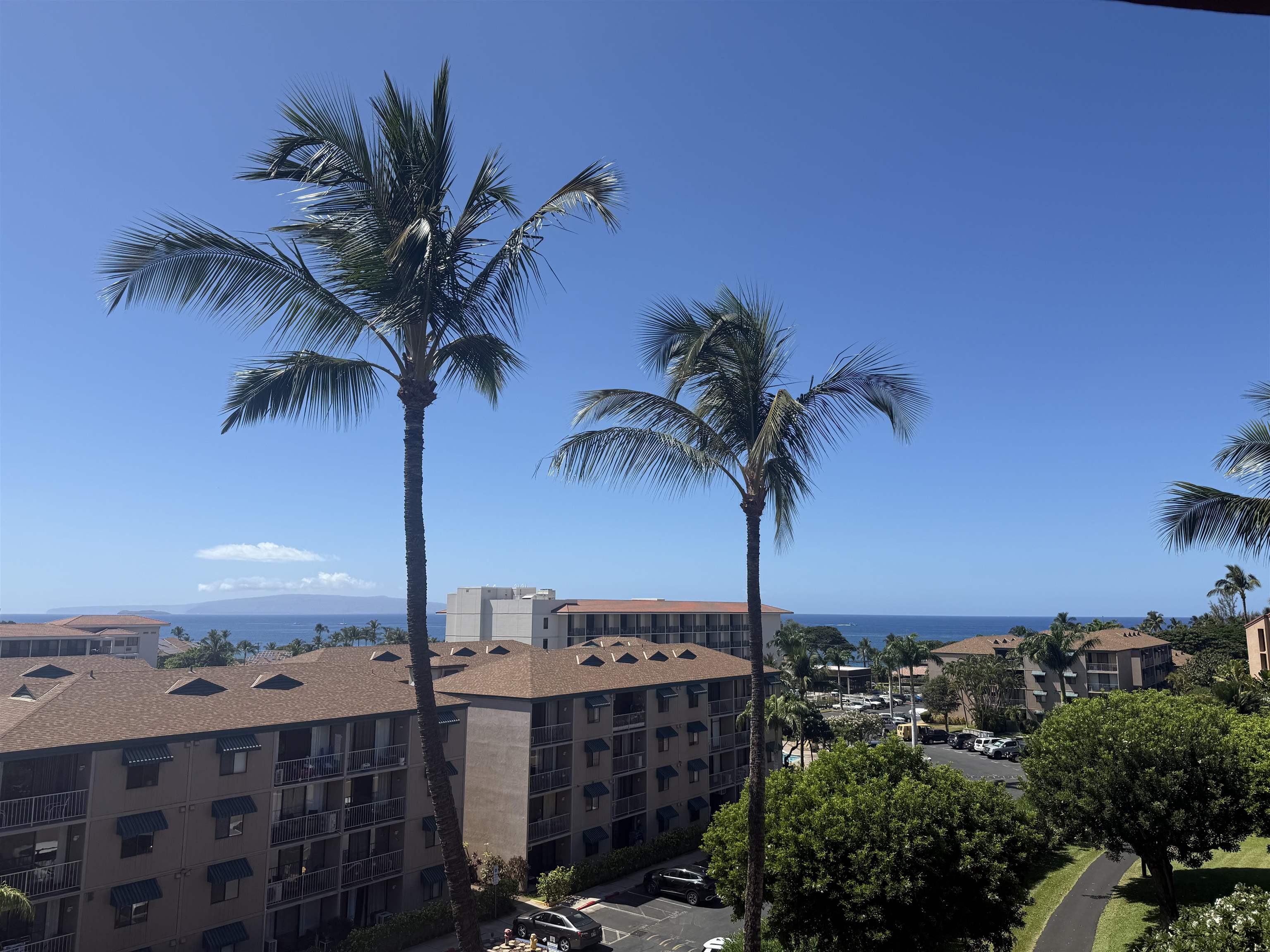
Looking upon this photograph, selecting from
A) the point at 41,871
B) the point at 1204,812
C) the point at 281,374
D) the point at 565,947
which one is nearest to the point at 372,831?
the point at 565,947

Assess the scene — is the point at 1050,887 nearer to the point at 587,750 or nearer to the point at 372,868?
the point at 587,750

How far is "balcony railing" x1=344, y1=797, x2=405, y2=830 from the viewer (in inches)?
1294

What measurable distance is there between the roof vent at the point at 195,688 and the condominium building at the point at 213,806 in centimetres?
7

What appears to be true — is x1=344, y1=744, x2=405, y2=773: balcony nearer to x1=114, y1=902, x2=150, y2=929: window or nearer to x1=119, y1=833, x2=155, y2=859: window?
x1=119, y1=833, x2=155, y2=859: window

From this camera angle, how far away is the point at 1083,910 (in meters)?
31.6

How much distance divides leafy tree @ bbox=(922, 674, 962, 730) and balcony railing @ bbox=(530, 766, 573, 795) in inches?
2476

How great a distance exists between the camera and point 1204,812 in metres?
23.5

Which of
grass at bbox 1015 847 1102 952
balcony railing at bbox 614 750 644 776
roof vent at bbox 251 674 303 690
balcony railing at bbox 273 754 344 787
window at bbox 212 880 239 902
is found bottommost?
grass at bbox 1015 847 1102 952

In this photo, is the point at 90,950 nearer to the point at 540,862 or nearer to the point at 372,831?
the point at 372,831

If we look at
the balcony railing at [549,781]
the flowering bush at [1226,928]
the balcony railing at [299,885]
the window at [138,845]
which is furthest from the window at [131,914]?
the flowering bush at [1226,928]

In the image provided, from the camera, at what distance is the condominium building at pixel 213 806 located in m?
25.2

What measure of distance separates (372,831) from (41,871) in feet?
40.0

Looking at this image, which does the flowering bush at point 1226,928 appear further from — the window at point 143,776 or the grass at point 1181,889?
the window at point 143,776

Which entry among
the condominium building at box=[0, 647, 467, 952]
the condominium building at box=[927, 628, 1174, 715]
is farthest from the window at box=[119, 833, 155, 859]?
the condominium building at box=[927, 628, 1174, 715]
